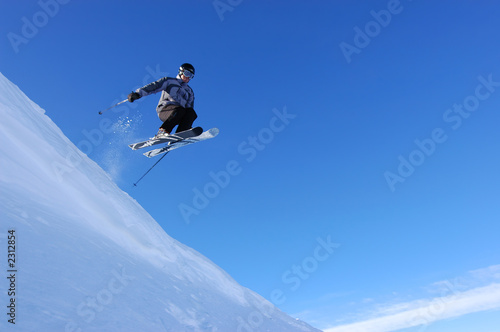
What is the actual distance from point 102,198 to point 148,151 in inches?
81.2

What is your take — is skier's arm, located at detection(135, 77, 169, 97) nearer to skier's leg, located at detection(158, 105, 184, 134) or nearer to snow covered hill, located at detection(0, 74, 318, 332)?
skier's leg, located at detection(158, 105, 184, 134)

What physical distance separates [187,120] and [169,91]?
0.91m

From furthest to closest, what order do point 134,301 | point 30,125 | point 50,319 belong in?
point 30,125, point 134,301, point 50,319

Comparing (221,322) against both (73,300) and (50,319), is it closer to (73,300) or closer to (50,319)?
(73,300)

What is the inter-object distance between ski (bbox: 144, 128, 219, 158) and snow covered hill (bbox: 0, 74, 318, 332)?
1.82 meters

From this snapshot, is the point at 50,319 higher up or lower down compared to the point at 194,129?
lower down

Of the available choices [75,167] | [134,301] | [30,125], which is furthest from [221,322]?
[30,125]

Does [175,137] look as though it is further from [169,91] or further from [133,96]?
[133,96]

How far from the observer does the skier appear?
351 inches

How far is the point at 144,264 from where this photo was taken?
285 inches

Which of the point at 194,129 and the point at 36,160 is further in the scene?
the point at 194,129

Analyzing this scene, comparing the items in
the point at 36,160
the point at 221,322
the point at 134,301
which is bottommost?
the point at 134,301

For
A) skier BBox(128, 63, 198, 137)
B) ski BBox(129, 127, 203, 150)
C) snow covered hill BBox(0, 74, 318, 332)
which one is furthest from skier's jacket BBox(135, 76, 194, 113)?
snow covered hill BBox(0, 74, 318, 332)

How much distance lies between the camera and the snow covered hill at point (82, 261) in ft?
13.6
